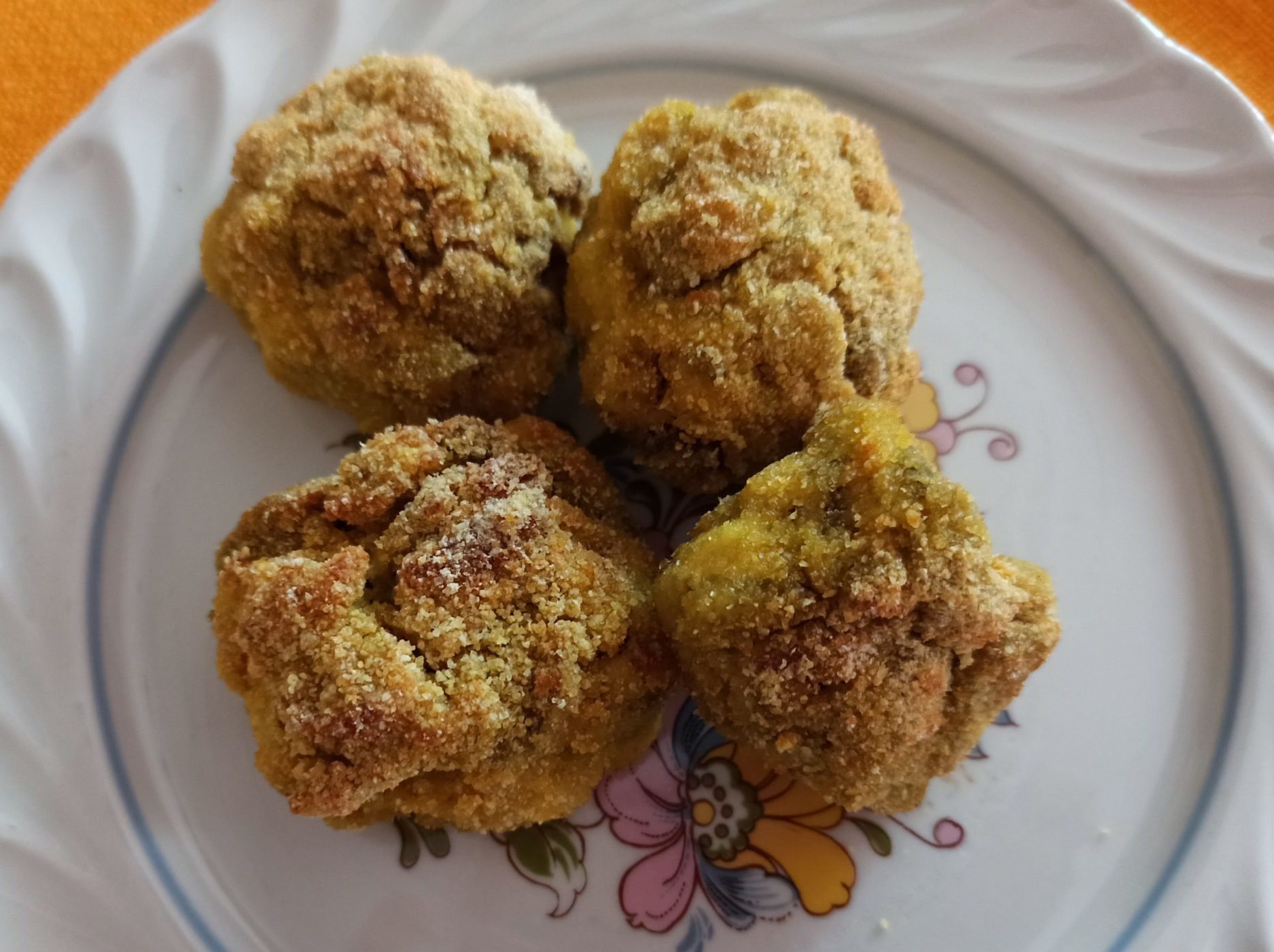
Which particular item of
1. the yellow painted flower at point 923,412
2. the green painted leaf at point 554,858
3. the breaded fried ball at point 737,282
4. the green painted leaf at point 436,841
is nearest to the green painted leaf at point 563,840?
the green painted leaf at point 554,858

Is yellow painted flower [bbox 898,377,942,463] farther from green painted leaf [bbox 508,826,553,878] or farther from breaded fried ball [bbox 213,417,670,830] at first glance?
green painted leaf [bbox 508,826,553,878]

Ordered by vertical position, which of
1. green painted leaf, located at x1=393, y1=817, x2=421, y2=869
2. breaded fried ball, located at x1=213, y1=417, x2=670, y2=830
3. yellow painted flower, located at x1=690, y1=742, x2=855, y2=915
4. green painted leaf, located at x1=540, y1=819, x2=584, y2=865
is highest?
breaded fried ball, located at x1=213, y1=417, x2=670, y2=830

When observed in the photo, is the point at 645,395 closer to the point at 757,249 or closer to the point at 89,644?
the point at 757,249

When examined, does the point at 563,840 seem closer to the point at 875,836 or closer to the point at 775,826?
the point at 775,826

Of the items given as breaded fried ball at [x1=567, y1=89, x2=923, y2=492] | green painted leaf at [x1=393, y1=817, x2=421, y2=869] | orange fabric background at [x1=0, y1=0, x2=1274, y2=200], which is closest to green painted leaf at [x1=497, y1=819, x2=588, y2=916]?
green painted leaf at [x1=393, y1=817, x2=421, y2=869]

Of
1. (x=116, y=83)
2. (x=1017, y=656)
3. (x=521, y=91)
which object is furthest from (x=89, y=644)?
(x=1017, y=656)

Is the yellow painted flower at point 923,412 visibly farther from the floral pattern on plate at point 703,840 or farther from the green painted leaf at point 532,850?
the green painted leaf at point 532,850
